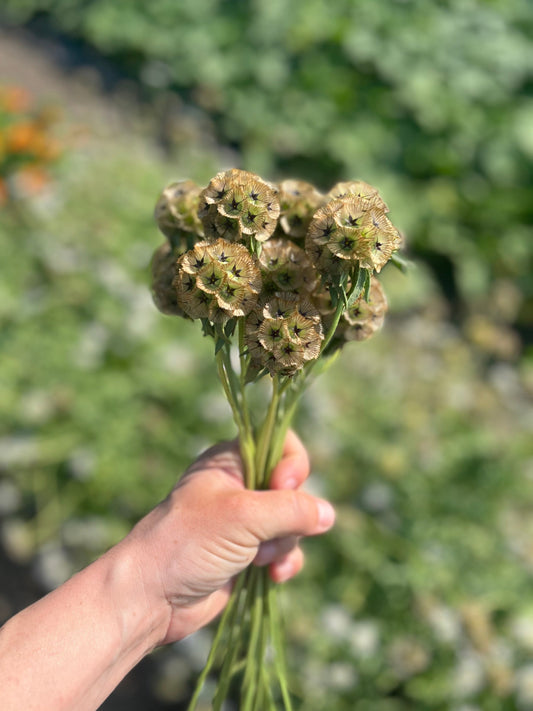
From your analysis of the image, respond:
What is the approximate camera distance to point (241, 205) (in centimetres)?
96

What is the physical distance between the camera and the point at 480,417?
120 inches

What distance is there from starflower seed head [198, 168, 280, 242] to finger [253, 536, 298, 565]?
0.68m

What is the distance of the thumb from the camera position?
1.25m

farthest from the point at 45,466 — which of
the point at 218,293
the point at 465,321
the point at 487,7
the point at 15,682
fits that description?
the point at 487,7

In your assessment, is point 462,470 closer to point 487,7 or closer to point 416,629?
point 416,629

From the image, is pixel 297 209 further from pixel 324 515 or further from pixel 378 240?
pixel 324 515

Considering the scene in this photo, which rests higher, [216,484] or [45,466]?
[216,484]

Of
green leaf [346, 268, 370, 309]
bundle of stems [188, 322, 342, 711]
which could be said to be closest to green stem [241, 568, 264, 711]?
bundle of stems [188, 322, 342, 711]

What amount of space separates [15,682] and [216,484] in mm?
452

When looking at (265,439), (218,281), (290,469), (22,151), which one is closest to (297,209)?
(218,281)

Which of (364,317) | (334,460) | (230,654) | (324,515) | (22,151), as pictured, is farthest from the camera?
(22,151)

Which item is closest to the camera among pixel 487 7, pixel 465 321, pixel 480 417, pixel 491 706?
pixel 491 706

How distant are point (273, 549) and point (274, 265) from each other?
651 millimetres

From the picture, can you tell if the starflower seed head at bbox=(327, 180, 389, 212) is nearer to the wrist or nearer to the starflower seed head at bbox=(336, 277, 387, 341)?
the starflower seed head at bbox=(336, 277, 387, 341)
